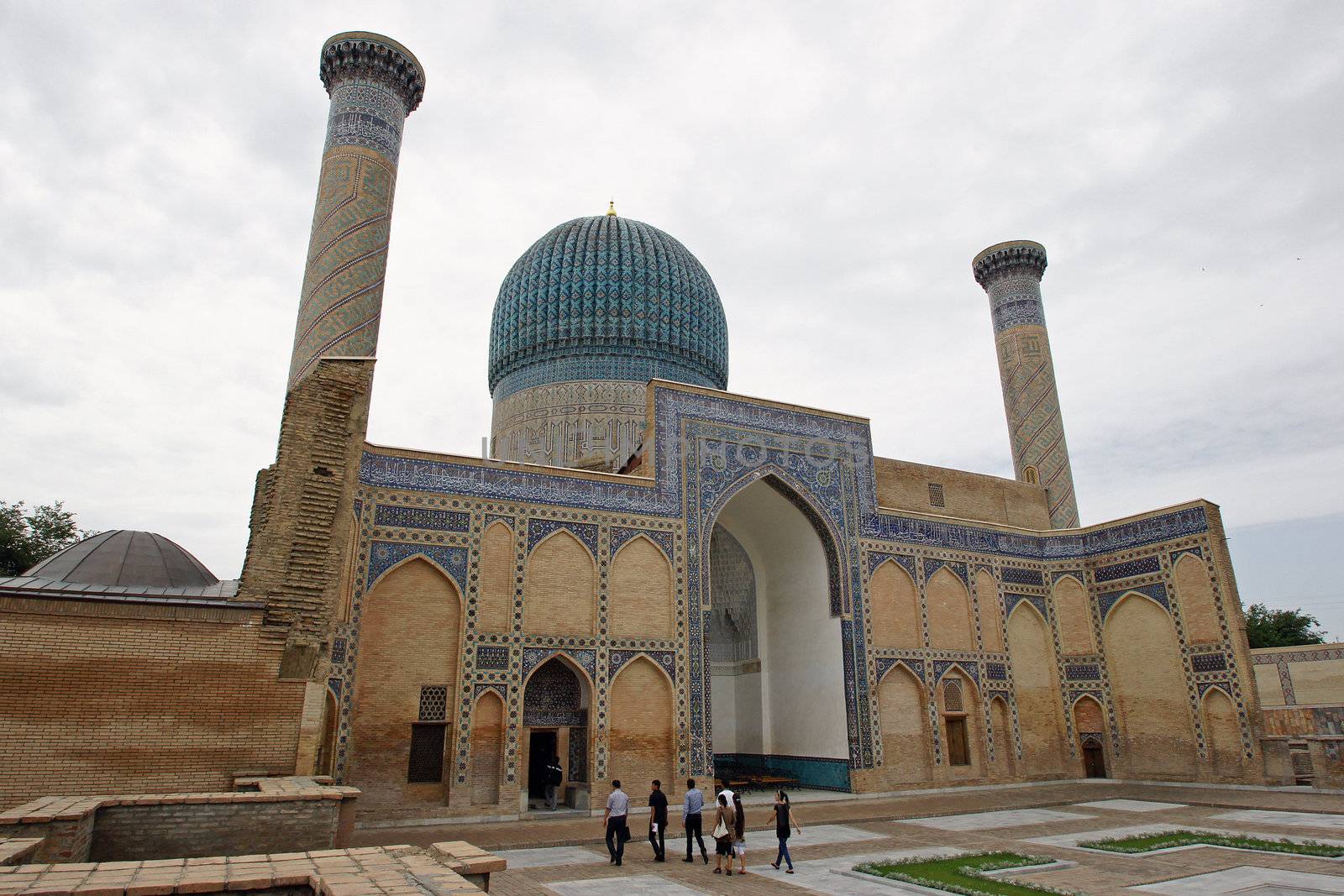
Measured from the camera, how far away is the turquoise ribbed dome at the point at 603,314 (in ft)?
51.2

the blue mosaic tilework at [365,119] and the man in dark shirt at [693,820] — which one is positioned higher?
the blue mosaic tilework at [365,119]

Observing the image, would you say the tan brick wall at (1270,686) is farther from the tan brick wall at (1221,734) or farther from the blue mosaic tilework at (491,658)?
the blue mosaic tilework at (491,658)

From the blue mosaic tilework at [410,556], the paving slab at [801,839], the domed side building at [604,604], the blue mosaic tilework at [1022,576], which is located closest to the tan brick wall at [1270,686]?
the domed side building at [604,604]

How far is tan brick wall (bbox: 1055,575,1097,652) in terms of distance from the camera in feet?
44.2

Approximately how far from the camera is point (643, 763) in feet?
32.9

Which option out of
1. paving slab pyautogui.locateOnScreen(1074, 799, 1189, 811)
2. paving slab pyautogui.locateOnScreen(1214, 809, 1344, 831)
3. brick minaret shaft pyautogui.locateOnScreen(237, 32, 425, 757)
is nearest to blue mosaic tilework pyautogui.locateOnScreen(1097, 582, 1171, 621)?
paving slab pyautogui.locateOnScreen(1074, 799, 1189, 811)

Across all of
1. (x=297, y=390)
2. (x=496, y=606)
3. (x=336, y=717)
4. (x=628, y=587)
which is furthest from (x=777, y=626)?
(x=297, y=390)

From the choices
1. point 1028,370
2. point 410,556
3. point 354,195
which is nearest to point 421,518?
point 410,556

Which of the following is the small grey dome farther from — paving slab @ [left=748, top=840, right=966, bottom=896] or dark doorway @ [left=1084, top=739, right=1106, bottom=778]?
dark doorway @ [left=1084, top=739, right=1106, bottom=778]

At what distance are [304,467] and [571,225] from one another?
11442 mm

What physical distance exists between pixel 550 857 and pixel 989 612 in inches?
333

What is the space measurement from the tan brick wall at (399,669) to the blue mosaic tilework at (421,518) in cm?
40

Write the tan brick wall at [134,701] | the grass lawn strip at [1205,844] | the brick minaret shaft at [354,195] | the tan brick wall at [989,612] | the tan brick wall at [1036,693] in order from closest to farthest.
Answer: the tan brick wall at [134,701] < the grass lawn strip at [1205,844] < the brick minaret shaft at [354,195] < the tan brick wall at [1036,693] < the tan brick wall at [989,612]

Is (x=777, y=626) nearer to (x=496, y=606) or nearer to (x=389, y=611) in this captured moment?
(x=496, y=606)
